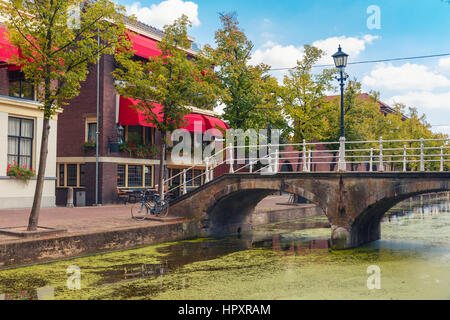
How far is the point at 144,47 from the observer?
79.3 ft

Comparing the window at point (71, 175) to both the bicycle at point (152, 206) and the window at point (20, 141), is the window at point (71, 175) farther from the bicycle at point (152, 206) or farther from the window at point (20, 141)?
the bicycle at point (152, 206)

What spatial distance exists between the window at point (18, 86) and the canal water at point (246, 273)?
33.6 ft

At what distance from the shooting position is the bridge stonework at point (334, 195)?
1341cm

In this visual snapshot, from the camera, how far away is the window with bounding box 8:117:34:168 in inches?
754

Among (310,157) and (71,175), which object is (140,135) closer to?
(71,175)

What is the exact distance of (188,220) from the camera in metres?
16.8

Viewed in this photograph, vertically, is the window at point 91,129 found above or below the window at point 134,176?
above

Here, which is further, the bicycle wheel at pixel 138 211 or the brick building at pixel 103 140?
the brick building at pixel 103 140

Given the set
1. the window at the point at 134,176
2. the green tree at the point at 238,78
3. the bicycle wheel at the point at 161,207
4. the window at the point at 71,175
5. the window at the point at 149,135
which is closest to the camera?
the bicycle wheel at the point at 161,207

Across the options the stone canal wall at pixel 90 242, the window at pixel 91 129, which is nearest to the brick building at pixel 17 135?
the window at pixel 91 129

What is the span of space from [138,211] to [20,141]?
23.5ft

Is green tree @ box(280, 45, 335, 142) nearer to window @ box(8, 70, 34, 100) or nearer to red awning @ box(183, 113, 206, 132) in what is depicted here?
red awning @ box(183, 113, 206, 132)
